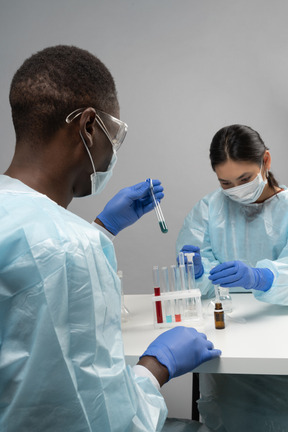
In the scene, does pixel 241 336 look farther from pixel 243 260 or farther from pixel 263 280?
pixel 243 260

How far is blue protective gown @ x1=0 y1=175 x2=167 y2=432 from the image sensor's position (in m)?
0.68

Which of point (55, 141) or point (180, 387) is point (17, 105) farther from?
point (180, 387)

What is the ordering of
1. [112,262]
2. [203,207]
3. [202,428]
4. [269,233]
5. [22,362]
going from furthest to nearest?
1. [203,207]
2. [269,233]
3. [202,428]
4. [112,262]
5. [22,362]

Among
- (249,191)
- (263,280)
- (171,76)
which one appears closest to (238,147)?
(249,191)

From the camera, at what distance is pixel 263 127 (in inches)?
112

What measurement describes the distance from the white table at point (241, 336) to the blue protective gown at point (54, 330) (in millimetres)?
424

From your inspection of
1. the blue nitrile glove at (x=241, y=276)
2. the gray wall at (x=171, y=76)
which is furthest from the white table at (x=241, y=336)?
the gray wall at (x=171, y=76)

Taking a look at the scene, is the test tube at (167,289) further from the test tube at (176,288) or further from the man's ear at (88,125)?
the man's ear at (88,125)

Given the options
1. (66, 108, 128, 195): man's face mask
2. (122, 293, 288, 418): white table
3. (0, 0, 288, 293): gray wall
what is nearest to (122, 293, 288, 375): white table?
(122, 293, 288, 418): white table

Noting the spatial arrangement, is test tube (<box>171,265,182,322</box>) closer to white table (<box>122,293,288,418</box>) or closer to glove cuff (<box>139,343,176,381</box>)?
white table (<box>122,293,288,418</box>)

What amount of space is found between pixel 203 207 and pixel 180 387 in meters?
1.24

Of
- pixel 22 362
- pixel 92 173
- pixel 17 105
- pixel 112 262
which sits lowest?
pixel 22 362

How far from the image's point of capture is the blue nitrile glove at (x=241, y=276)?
1.50 meters

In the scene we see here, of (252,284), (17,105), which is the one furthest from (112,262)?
(252,284)
